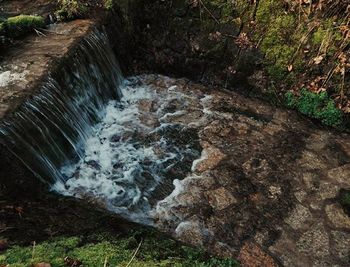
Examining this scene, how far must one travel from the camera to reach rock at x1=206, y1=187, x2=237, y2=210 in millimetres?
5187

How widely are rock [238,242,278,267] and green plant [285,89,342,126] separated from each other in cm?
305

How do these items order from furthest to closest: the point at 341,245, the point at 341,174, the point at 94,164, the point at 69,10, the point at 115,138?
the point at 69,10 < the point at 115,138 < the point at 341,174 < the point at 94,164 < the point at 341,245

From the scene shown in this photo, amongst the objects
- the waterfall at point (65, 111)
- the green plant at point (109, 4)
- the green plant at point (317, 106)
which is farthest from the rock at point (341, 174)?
the green plant at point (109, 4)

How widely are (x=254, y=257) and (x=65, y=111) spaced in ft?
10.6

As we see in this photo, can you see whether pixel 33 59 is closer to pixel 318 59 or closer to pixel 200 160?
pixel 200 160

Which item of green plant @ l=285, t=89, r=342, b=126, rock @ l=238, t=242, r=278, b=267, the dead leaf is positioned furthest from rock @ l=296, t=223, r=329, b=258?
the dead leaf

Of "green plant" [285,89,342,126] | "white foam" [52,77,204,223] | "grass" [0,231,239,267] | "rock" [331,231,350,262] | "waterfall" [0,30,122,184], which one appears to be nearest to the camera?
"grass" [0,231,239,267]

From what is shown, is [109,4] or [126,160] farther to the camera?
[109,4]

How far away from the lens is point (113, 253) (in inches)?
143

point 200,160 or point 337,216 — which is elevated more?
point 200,160

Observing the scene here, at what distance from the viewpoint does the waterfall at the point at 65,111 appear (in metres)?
4.83

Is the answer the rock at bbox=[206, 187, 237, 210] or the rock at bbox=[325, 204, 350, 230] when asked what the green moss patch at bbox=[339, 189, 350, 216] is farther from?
the rock at bbox=[206, 187, 237, 210]

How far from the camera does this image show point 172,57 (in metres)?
7.85

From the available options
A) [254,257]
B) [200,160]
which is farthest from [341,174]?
[254,257]
